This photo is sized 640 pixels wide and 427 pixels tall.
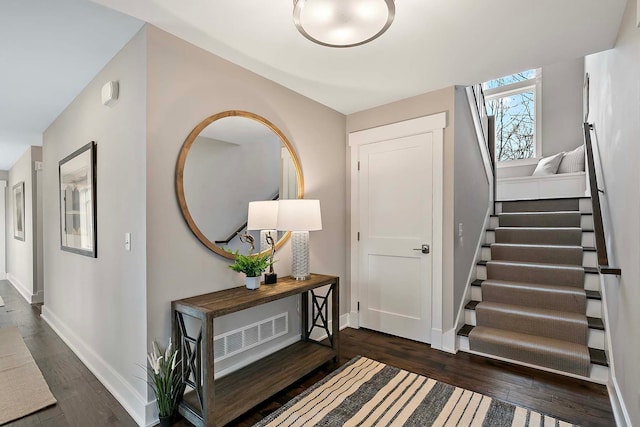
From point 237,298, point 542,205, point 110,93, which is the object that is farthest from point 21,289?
point 542,205

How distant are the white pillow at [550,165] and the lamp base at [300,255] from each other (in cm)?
409

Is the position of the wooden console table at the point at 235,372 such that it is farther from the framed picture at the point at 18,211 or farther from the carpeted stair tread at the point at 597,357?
the framed picture at the point at 18,211

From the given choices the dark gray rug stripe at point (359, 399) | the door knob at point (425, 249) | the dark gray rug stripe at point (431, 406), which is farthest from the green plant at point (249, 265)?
the door knob at point (425, 249)

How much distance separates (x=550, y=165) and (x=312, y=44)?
14.3 feet

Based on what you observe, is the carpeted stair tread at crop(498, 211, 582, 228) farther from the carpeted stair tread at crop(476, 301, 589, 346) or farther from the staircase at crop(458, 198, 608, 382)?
the carpeted stair tread at crop(476, 301, 589, 346)

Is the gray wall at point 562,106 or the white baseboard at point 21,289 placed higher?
the gray wall at point 562,106

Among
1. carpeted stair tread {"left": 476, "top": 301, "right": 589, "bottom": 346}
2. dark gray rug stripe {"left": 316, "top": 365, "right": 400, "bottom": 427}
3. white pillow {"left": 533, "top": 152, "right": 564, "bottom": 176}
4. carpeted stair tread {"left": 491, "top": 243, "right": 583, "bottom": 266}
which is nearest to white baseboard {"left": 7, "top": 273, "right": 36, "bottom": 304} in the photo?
dark gray rug stripe {"left": 316, "top": 365, "right": 400, "bottom": 427}

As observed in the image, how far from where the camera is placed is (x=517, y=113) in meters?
5.39

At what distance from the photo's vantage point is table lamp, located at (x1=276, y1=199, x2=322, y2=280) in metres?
2.42

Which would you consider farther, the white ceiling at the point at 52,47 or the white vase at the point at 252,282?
the white vase at the point at 252,282

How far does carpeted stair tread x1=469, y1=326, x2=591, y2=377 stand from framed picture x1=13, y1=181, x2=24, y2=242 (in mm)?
6907

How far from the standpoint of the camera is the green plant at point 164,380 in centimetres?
174

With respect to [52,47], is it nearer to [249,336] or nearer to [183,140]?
[183,140]

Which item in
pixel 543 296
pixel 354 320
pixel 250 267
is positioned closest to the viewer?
pixel 250 267
